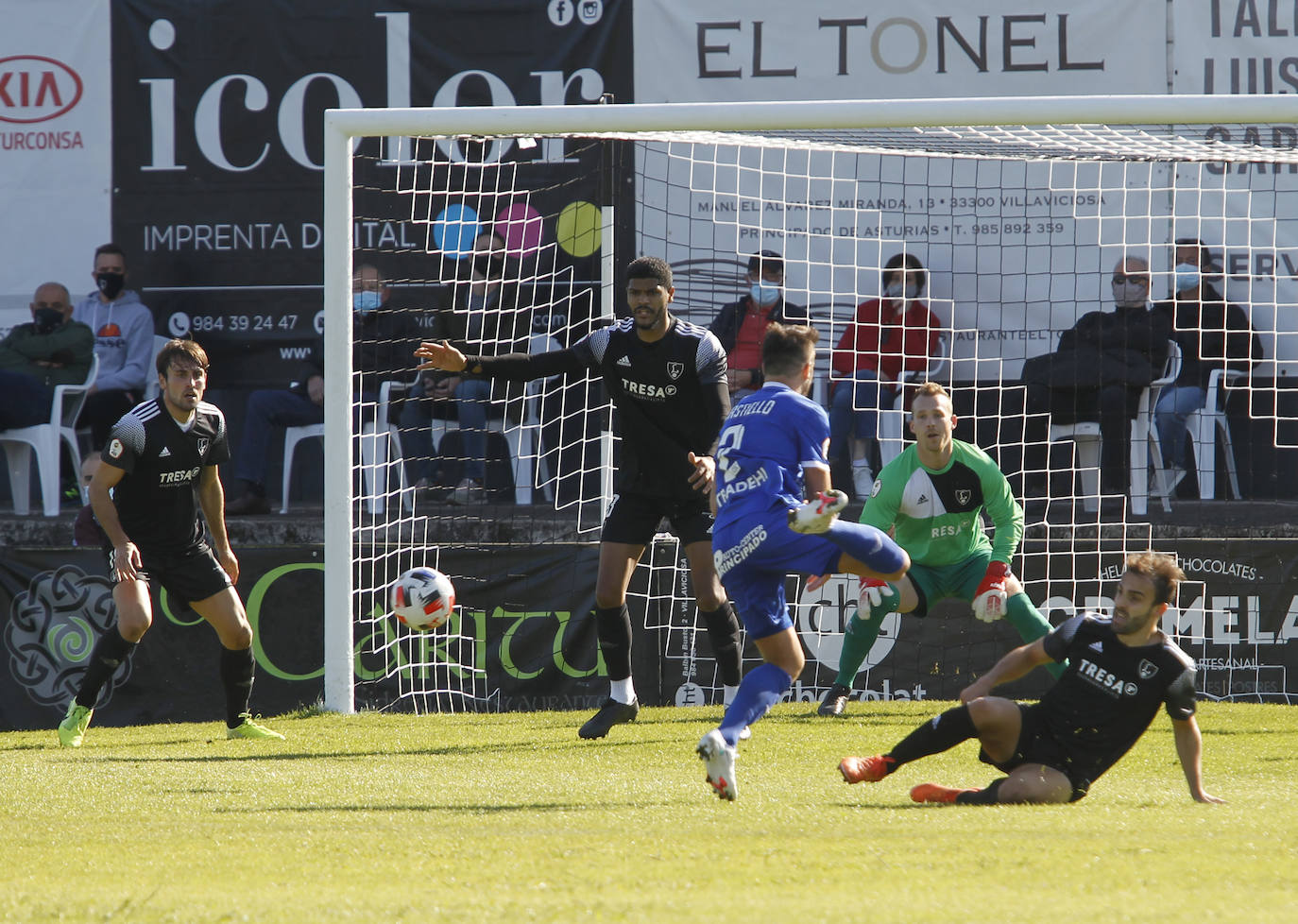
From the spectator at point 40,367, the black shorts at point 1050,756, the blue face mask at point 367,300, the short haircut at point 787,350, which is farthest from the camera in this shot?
the spectator at point 40,367

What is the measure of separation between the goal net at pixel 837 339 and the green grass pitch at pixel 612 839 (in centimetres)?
240

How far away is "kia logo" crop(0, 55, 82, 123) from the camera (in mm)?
12477

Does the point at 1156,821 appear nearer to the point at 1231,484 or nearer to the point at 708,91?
the point at 1231,484

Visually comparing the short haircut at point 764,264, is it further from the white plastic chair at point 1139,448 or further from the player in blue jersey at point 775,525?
the player in blue jersey at point 775,525

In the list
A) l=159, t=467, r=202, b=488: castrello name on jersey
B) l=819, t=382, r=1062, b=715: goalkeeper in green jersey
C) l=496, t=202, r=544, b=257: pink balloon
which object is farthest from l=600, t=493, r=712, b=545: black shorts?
l=496, t=202, r=544, b=257: pink balloon

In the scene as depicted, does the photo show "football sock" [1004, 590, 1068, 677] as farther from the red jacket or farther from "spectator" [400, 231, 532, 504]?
"spectator" [400, 231, 532, 504]

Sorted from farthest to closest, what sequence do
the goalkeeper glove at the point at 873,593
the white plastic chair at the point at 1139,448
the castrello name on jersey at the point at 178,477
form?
the white plastic chair at the point at 1139,448
the goalkeeper glove at the point at 873,593
the castrello name on jersey at the point at 178,477

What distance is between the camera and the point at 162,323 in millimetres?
12344

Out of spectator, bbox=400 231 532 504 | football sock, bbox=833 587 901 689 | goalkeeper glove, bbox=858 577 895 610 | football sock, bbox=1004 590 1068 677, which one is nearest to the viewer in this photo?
football sock, bbox=1004 590 1068 677

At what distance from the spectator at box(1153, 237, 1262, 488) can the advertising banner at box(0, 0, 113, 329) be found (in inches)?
346

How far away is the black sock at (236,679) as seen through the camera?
7500 mm

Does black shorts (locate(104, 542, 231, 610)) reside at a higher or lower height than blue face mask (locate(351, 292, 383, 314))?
lower

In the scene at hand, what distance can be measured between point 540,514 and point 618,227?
7.81 ft

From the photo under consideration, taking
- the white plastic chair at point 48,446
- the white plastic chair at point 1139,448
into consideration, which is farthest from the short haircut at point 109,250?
the white plastic chair at point 1139,448
